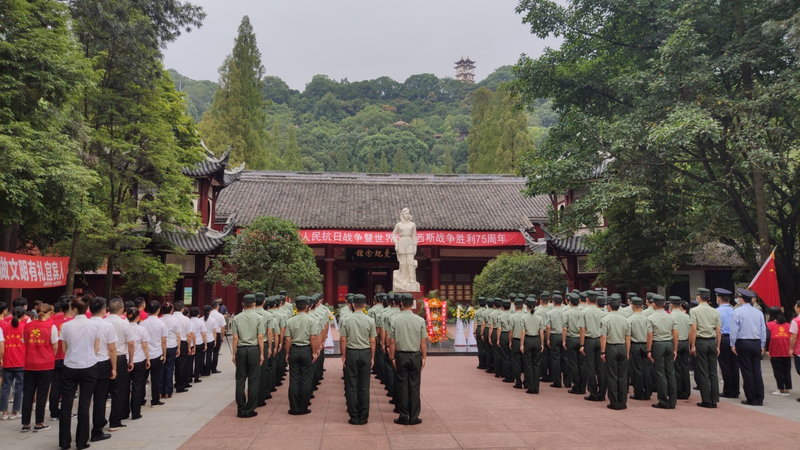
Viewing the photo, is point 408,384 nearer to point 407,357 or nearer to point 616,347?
point 407,357

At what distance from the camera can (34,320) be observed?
6.91 metres

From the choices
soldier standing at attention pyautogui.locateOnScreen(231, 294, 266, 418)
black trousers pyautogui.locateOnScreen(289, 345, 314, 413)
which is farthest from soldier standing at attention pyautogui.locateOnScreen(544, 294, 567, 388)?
soldier standing at attention pyautogui.locateOnScreen(231, 294, 266, 418)

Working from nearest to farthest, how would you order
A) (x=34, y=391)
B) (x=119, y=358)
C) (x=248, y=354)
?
1. (x=119, y=358)
2. (x=34, y=391)
3. (x=248, y=354)

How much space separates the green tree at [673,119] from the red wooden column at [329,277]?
1150cm

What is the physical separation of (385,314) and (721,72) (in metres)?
10.0

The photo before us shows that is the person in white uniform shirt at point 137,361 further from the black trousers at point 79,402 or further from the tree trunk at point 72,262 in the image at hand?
the tree trunk at point 72,262

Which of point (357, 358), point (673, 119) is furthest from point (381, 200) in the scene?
point (357, 358)

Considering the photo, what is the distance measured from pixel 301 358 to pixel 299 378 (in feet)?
0.89

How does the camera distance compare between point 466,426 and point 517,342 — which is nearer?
point 466,426

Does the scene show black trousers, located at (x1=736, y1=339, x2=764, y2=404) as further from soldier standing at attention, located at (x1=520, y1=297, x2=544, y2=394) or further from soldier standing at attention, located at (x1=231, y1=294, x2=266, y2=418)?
soldier standing at attention, located at (x1=231, y1=294, x2=266, y2=418)

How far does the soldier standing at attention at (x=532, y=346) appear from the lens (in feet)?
29.1

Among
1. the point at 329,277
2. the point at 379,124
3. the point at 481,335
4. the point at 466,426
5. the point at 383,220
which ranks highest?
the point at 379,124

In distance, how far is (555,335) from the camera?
945 cm

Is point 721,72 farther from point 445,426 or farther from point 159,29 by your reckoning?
point 159,29
